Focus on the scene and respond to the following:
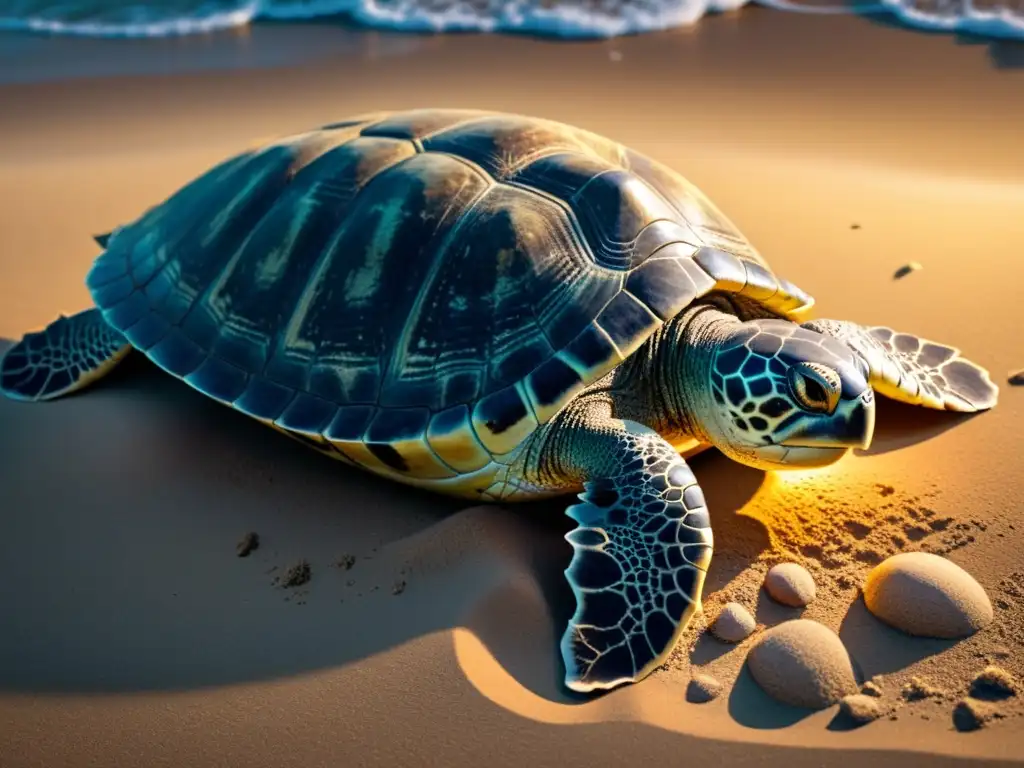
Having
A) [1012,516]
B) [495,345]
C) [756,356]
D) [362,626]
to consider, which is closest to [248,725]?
[362,626]

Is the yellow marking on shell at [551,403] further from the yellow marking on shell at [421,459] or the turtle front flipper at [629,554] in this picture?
the yellow marking on shell at [421,459]

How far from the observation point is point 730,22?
8.39 meters

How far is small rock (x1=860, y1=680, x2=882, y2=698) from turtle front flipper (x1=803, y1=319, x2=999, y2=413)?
1.20 metres

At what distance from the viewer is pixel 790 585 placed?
8.01ft

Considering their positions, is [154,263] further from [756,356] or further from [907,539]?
[907,539]

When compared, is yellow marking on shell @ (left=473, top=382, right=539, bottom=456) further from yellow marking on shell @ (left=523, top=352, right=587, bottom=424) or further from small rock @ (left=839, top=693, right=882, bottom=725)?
small rock @ (left=839, top=693, right=882, bottom=725)

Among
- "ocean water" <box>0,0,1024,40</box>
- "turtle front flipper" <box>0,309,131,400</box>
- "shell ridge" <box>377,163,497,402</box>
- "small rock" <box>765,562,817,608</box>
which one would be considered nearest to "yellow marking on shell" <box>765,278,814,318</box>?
"small rock" <box>765,562,817,608</box>

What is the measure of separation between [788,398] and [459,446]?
114 centimetres

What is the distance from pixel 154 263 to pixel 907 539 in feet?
11.0

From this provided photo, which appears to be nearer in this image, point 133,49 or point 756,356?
point 756,356

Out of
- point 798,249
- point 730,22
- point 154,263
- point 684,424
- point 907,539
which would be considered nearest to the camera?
point 907,539

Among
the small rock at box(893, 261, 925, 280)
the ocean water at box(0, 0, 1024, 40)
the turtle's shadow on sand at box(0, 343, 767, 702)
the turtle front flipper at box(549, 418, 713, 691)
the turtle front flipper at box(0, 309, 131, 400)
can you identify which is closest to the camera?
the turtle front flipper at box(549, 418, 713, 691)

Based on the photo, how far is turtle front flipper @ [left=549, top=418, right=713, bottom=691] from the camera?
2.24 meters

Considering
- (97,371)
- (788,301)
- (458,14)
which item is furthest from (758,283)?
(458,14)
